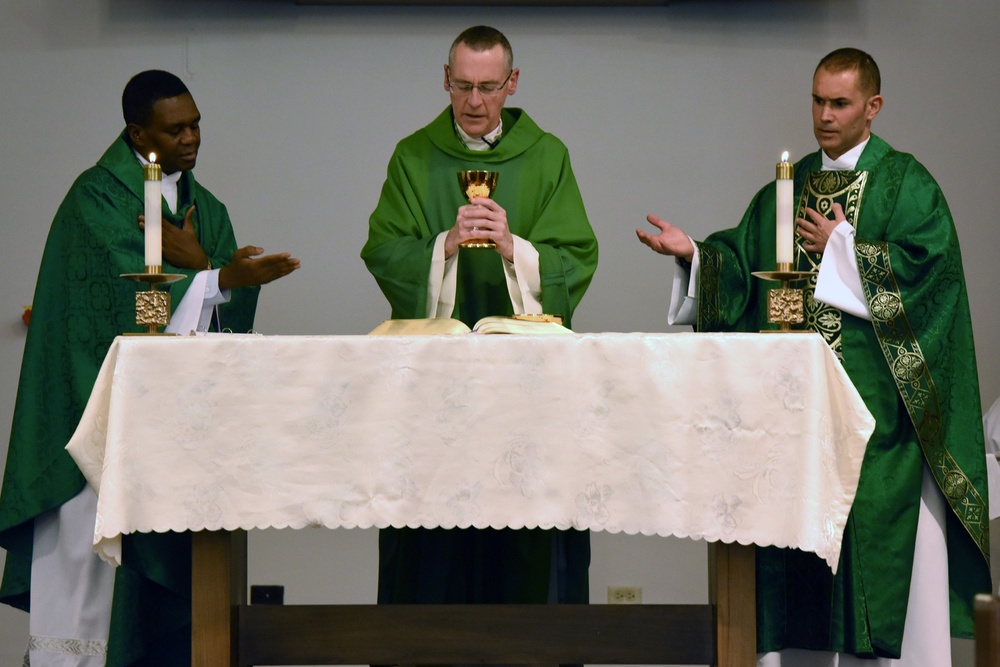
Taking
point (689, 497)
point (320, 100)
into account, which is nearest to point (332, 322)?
point (320, 100)

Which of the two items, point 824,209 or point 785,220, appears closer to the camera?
point 785,220

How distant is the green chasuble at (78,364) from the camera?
4.00 m

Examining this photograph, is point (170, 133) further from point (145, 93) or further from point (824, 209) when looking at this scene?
point (824, 209)

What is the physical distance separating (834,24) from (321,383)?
135 inches

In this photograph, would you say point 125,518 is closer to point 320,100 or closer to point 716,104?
point 320,100

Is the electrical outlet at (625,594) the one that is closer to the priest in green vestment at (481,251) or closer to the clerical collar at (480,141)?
the priest in green vestment at (481,251)

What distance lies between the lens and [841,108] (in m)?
4.33

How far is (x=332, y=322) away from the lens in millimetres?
5906

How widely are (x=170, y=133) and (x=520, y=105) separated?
1.89m

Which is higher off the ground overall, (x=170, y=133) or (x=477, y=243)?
(x=170, y=133)

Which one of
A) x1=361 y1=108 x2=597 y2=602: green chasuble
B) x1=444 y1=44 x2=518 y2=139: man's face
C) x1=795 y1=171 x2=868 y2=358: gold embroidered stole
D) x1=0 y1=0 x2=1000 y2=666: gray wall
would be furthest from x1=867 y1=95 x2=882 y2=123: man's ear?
x1=0 y1=0 x2=1000 y2=666: gray wall

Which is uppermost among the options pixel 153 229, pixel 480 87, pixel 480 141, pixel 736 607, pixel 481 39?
pixel 481 39

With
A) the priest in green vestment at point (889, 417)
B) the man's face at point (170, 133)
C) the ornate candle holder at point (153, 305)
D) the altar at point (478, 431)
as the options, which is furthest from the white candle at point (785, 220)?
the man's face at point (170, 133)

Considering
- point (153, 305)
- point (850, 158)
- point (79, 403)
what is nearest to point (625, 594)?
point (850, 158)
